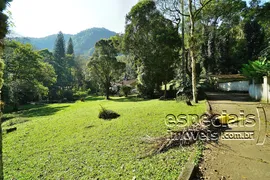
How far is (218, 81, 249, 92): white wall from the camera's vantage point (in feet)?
75.4

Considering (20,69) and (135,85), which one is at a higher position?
(20,69)

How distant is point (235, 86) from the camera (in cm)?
2467

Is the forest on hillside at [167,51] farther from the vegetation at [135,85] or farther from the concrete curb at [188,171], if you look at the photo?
the concrete curb at [188,171]

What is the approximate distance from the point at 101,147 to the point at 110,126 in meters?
2.54

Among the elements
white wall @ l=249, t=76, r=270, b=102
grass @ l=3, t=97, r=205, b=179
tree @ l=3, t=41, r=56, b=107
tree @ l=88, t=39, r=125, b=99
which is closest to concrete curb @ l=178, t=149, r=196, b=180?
grass @ l=3, t=97, r=205, b=179

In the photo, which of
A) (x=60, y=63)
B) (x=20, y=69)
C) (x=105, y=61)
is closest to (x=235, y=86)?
(x=105, y=61)

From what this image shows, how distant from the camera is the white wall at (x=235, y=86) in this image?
2297 centimetres

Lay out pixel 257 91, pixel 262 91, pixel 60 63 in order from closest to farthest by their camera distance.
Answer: pixel 262 91 → pixel 257 91 → pixel 60 63

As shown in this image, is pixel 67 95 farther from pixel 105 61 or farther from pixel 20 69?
pixel 105 61

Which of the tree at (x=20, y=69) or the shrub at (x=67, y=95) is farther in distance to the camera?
the shrub at (x=67, y=95)

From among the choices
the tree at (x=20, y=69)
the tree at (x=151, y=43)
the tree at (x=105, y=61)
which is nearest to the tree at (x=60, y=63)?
the tree at (x=20, y=69)

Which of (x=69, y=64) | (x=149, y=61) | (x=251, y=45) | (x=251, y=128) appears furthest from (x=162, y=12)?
(x=69, y=64)

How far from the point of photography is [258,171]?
3621 mm

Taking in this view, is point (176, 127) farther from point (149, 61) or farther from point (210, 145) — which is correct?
point (149, 61)
